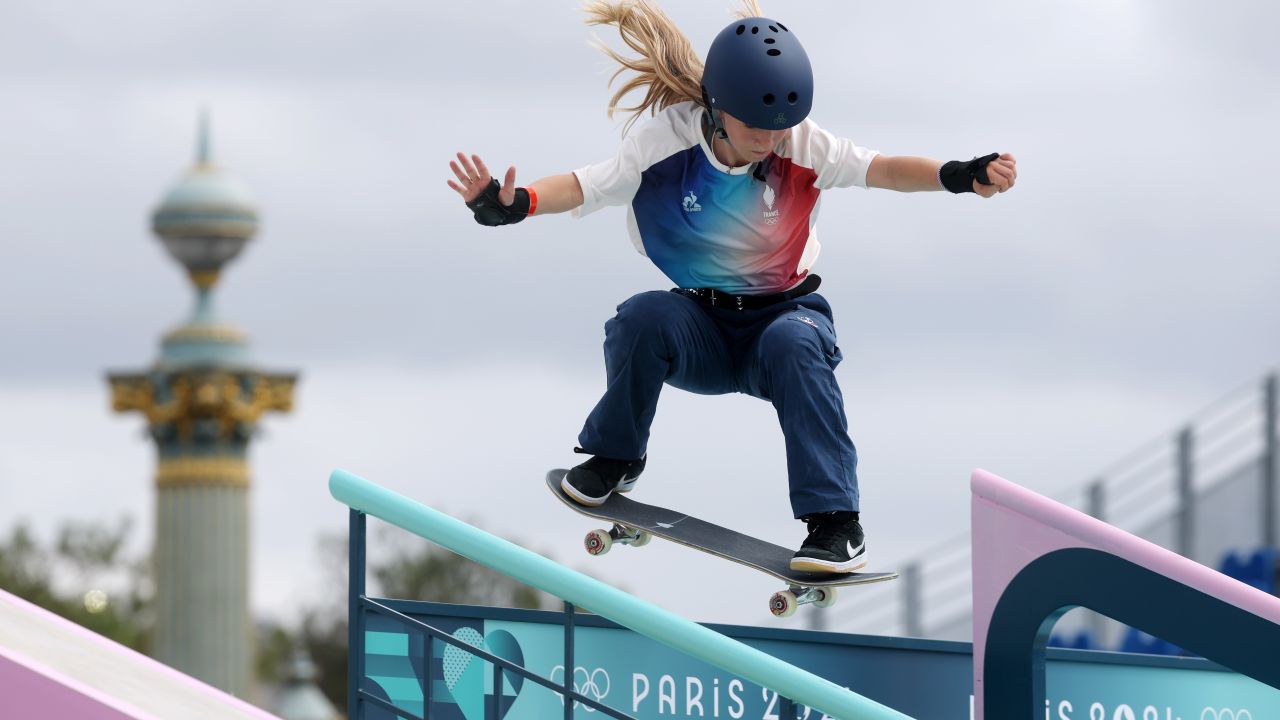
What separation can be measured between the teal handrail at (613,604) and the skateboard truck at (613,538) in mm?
1374

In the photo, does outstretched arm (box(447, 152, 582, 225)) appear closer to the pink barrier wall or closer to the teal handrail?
the teal handrail

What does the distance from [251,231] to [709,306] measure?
2179 cm

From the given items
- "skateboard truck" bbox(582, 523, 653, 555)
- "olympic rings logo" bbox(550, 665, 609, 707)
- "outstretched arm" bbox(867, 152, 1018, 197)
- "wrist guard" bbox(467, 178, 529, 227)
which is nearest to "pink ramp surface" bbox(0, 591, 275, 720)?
"olympic rings logo" bbox(550, 665, 609, 707)

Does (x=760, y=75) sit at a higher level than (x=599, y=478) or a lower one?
higher

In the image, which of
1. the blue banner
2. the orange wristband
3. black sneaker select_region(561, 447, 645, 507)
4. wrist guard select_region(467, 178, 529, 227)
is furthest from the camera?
black sneaker select_region(561, 447, 645, 507)

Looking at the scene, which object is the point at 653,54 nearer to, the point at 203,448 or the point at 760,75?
the point at 760,75

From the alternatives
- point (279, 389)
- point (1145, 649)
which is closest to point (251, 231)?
point (279, 389)

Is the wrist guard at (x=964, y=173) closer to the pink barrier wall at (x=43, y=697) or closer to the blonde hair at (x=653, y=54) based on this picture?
the blonde hair at (x=653, y=54)

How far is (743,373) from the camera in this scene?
6.33 meters

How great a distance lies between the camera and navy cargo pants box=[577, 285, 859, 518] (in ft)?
19.9

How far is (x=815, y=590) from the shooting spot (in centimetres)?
616

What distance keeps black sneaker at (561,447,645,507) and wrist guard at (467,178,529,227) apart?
93 centimetres

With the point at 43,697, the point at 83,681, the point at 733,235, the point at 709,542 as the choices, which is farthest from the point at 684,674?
the point at 43,697

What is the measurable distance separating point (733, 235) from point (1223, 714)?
221 cm
